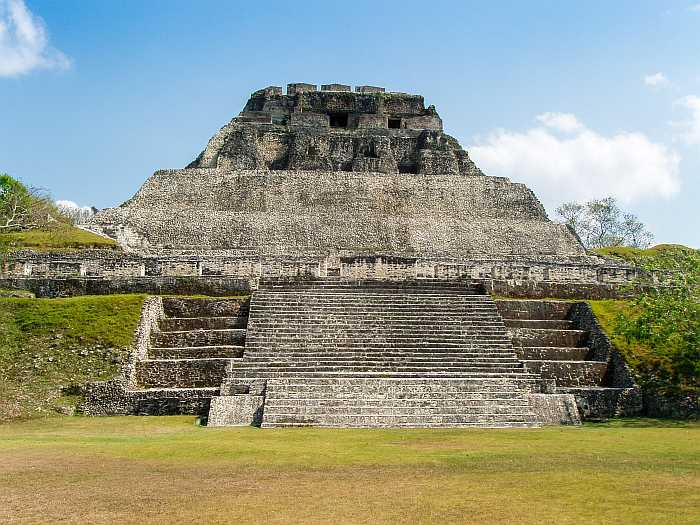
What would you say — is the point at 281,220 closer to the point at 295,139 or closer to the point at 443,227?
the point at 443,227

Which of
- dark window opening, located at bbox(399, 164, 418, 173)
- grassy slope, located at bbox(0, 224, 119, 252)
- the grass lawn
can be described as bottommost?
the grass lawn

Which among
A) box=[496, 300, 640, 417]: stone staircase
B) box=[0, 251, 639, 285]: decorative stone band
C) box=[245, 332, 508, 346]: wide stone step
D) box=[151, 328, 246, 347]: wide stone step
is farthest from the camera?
box=[0, 251, 639, 285]: decorative stone band

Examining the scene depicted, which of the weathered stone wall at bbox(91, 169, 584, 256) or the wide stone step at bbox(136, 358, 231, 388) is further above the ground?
the weathered stone wall at bbox(91, 169, 584, 256)

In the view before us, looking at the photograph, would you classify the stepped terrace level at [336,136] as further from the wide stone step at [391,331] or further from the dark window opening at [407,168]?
the wide stone step at [391,331]

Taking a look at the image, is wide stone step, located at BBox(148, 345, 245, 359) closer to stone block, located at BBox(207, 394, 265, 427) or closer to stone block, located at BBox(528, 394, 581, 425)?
stone block, located at BBox(207, 394, 265, 427)

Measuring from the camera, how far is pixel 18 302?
15305 millimetres

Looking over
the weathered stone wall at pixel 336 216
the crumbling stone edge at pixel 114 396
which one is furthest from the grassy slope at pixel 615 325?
the crumbling stone edge at pixel 114 396

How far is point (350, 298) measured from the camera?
16516 millimetres

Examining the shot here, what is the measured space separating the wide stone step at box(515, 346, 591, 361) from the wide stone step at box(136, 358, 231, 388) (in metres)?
5.69

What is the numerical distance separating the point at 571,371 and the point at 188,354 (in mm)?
7303

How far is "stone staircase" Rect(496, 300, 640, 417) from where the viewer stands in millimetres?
13328

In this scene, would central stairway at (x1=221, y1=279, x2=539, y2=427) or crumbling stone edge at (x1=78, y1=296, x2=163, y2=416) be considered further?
crumbling stone edge at (x1=78, y1=296, x2=163, y2=416)

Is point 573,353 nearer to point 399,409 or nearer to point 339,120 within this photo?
point 399,409

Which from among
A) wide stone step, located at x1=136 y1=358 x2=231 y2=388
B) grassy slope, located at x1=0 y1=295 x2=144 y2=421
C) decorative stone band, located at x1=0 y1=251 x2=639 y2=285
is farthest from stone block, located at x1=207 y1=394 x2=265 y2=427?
decorative stone band, located at x1=0 y1=251 x2=639 y2=285
